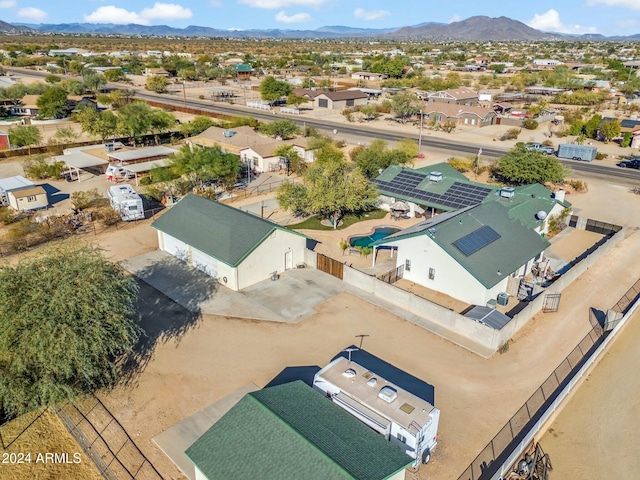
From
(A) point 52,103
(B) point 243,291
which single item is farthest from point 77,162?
(A) point 52,103

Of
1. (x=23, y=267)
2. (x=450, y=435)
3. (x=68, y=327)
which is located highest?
(x=23, y=267)

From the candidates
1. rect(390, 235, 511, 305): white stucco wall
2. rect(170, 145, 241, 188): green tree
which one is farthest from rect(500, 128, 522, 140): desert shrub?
rect(390, 235, 511, 305): white stucco wall

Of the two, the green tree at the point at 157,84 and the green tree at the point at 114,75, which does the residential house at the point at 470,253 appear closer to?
the green tree at the point at 157,84

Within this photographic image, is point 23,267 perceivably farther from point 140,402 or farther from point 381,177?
point 381,177

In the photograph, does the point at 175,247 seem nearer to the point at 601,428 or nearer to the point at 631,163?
the point at 601,428

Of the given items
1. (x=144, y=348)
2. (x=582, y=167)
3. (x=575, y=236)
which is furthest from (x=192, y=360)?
(x=582, y=167)

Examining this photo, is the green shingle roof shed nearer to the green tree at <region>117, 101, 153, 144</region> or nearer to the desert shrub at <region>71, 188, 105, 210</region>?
the desert shrub at <region>71, 188, 105, 210</region>
